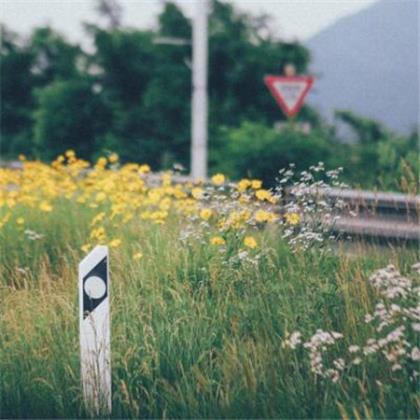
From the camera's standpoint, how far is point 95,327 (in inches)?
182

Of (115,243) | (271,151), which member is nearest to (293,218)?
(115,243)

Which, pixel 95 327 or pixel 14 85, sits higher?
pixel 14 85

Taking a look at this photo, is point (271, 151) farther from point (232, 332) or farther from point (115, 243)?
point (232, 332)

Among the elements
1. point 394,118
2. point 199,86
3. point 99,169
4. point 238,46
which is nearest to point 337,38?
point 394,118

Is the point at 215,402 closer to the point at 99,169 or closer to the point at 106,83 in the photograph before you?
the point at 99,169

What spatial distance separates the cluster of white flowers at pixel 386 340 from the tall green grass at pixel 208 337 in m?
0.07

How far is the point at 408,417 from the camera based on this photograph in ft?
14.0

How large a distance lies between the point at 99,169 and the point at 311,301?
12.6 feet

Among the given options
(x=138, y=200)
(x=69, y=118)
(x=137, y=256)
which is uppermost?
(x=69, y=118)

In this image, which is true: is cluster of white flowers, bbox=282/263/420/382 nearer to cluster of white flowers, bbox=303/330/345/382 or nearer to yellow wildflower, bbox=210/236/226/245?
cluster of white flowers, bbox=303/330/345/382

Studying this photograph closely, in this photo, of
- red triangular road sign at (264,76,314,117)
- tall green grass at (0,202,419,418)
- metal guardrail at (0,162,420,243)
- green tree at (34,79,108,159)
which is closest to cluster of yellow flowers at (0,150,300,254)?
tall green grass at (0,202,419,418)

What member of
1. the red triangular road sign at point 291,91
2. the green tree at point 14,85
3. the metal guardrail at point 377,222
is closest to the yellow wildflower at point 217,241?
the metal guardrail at point 377,222

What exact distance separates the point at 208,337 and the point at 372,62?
215 feet

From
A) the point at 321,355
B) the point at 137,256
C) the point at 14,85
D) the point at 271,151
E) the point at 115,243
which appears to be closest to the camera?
the point at 321,355
